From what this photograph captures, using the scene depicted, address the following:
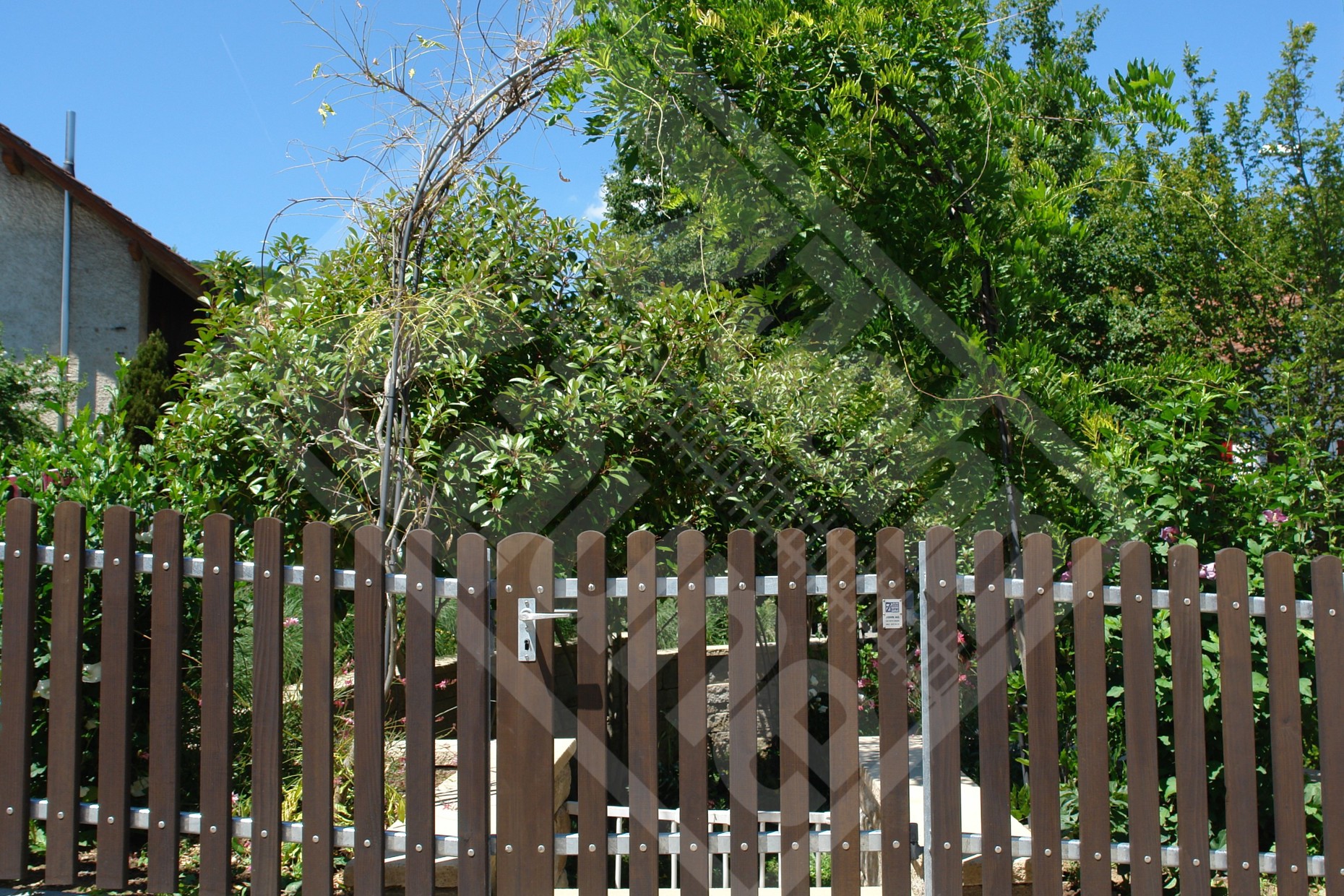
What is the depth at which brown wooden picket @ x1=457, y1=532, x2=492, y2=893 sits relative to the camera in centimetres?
266

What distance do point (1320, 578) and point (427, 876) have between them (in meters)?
2.79

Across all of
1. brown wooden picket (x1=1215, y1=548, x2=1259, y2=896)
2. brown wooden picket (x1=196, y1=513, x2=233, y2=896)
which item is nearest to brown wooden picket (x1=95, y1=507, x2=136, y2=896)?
brown wooden picket (x1=196, y1=513, x2=233, y2=896)

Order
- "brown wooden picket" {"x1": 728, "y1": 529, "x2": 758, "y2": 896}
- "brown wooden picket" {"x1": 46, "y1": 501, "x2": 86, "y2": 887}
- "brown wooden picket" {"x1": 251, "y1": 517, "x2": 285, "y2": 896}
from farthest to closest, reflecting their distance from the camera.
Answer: "brown wooden picket" {"x1": 46, "y1": 501, "x2": 86, "y2": 887} → "brown wooden picket" {"x1": 251, "y1": 517, "x2": 285, "y2": 896} → "brown wooden picket" {"x1": 728, "y1": 529, "x2": 758, "y2": 896}

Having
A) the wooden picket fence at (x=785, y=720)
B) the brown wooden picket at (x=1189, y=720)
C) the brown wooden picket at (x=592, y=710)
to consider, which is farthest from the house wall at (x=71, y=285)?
the brown wooden picket at (x=1189, y=720)

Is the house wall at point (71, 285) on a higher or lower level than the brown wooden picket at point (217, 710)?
higher

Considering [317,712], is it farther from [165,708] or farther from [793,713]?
[793,713]

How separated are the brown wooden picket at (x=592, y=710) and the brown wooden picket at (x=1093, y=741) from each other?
54.9 inches

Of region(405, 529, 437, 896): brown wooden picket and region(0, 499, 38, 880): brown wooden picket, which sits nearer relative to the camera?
region(405, 529, 437, 896): brown wooden picket

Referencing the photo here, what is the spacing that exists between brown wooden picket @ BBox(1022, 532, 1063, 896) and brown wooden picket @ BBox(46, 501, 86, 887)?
2947 mm

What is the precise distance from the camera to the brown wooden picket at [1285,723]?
8.70 feet

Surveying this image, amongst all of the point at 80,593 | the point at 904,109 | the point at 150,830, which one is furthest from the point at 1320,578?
the point at 80,593

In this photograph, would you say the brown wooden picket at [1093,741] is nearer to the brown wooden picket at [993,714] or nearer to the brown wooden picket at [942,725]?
the brown wooden picket at [993,714]

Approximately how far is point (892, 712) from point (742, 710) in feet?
1.47

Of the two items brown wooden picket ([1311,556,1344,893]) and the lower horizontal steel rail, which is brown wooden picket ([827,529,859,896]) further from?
brown wooden picket ([1311,556,1344,893])
